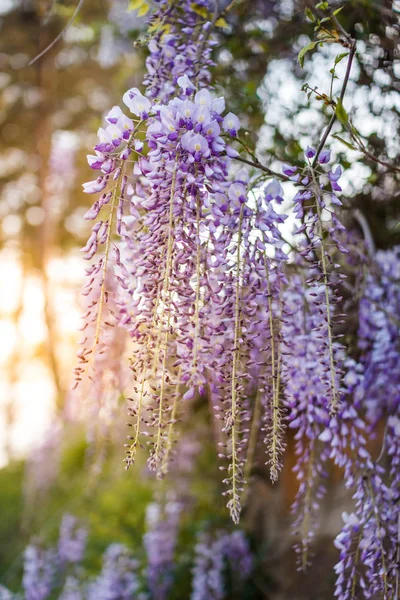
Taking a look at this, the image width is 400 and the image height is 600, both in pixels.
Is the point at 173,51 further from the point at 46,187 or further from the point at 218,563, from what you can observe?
the point at 46,187

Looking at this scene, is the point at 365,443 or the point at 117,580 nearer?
the point at 365,443

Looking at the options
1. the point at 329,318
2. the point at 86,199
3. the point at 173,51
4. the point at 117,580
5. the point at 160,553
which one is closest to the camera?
the point at 329,318

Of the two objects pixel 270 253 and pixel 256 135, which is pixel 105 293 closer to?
pixel 270 253

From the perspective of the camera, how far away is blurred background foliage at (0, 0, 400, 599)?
60.9 inches

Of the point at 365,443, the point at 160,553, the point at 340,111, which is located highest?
the point at 340,111

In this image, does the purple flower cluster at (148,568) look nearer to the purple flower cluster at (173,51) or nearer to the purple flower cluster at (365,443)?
the purple flower cluster at (365,443)

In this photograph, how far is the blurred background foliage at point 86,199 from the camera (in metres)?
1.55

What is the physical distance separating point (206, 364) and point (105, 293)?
23 cm

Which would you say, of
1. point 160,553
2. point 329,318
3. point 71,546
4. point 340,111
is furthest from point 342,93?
point 71,546

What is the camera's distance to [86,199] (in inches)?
196

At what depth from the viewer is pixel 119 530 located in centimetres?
302

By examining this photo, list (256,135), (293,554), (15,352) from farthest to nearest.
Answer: (15,352) → (293,554) → (256,135)

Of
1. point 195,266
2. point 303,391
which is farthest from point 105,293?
point 303,391

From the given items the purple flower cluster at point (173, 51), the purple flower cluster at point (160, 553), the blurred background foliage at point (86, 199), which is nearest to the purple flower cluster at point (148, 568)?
the purple flower cluster at point (160, 553)
